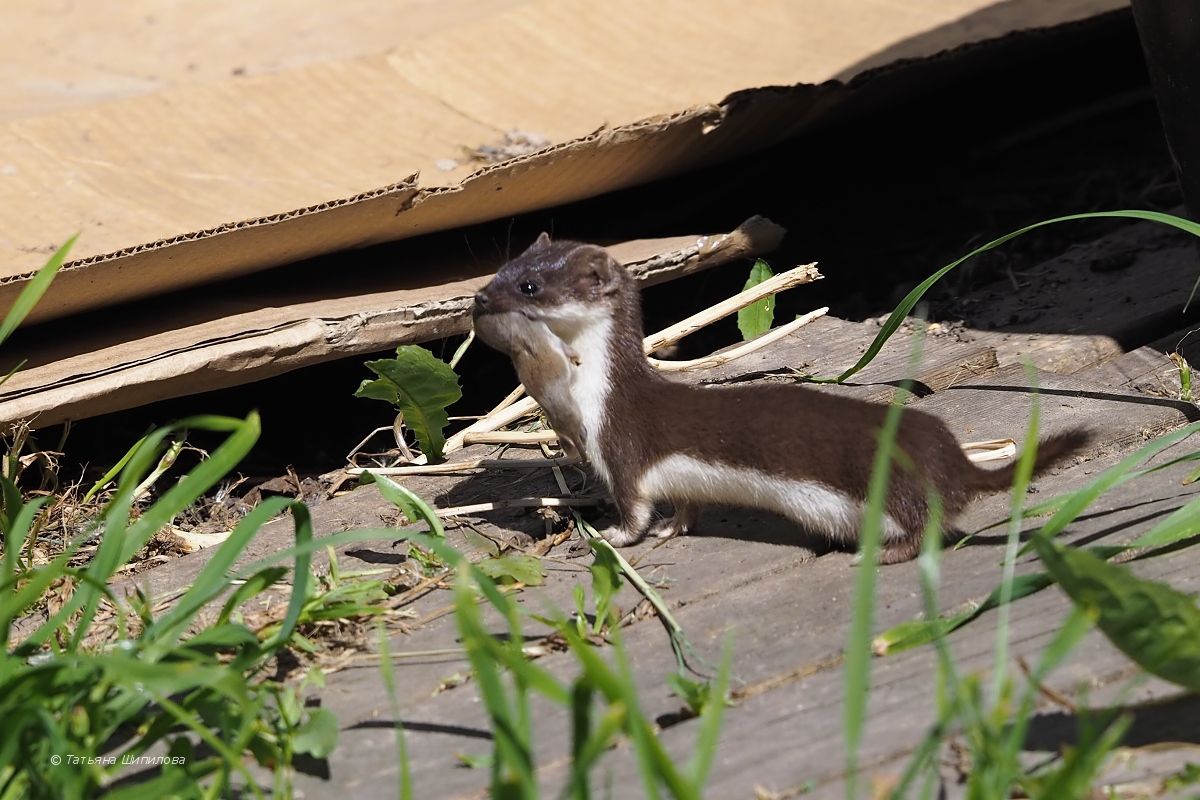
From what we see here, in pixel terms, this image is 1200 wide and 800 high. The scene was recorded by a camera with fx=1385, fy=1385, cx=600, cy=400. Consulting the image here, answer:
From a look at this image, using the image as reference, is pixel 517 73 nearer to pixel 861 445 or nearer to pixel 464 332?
pixel 464 332

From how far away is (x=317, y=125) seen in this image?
4.79 metres

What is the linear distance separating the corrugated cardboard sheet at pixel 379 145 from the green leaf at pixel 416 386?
0.28m

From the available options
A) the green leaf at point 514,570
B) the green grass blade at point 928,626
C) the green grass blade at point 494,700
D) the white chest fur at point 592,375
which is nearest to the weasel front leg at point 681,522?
the white chest fur at point 592,375

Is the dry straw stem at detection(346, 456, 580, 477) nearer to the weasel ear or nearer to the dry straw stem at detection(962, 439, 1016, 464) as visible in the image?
the weasel ear

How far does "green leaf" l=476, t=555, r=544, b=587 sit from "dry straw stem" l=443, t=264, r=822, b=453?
2.98 ft

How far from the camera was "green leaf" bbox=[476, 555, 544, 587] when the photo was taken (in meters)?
2.69

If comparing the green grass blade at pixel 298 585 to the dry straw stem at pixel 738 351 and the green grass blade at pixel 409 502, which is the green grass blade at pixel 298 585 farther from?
the dry straw stem at pixel 738 351

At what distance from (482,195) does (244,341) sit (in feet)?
2.61

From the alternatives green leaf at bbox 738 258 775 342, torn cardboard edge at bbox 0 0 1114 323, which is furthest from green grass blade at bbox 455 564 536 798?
green leaf at bbox 738 258 775 342

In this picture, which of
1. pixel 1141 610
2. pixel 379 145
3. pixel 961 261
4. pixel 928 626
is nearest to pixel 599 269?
pixel 961 261

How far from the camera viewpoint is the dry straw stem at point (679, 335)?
3.68 metres

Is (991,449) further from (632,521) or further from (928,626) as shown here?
(928,626)

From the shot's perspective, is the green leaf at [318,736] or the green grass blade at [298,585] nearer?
the green leaf at [318,736]

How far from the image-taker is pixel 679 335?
3865mm
